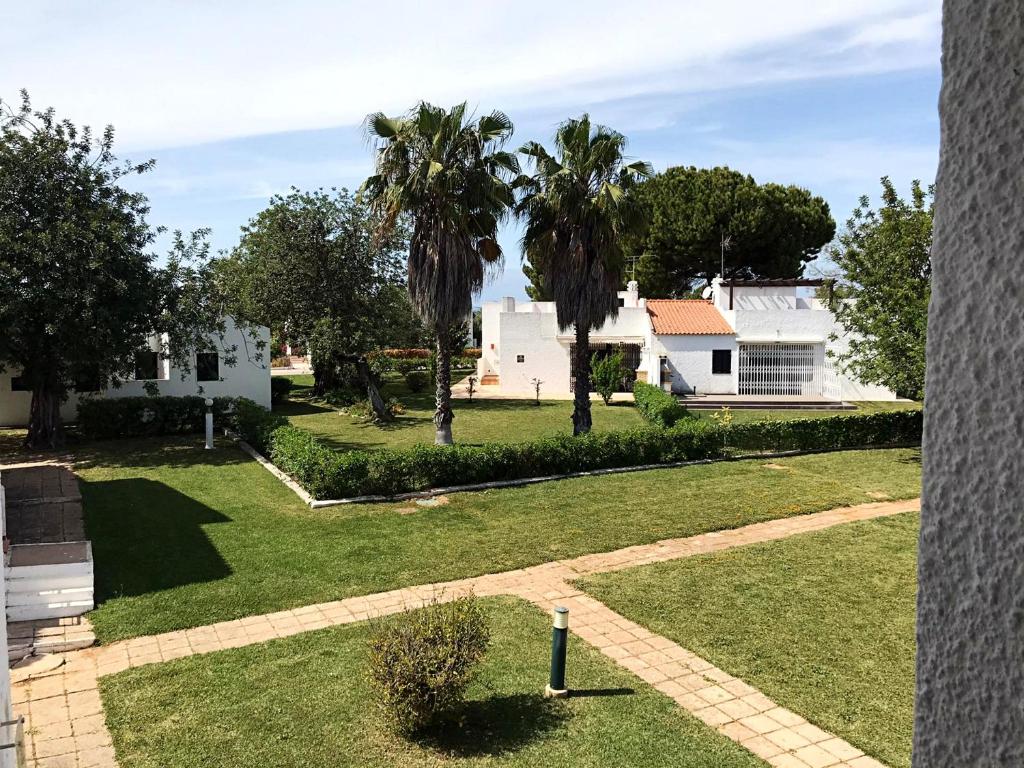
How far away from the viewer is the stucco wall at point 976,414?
0.93 metres

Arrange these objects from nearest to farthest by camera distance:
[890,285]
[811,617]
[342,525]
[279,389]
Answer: [811,617], [342,525], [890,285], [279,389]

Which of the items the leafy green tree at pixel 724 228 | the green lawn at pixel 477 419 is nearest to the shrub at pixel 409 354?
the leafy green tree at pixel 724 228

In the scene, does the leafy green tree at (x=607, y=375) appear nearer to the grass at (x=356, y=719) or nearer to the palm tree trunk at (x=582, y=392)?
the palm tree trunk at (x=582, y=392)

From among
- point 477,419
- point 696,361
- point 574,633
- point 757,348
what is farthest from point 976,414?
point 757,348

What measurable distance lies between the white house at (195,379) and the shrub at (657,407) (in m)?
13.4

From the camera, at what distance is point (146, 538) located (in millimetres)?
12625

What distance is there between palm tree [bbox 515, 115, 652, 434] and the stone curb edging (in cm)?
302

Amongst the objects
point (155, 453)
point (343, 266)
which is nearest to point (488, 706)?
point (155, 453)

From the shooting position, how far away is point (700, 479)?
17.4 m

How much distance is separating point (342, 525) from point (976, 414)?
1324 cm

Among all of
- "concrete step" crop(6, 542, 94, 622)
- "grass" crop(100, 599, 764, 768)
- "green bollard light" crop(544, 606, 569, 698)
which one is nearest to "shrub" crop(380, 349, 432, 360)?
"concrete step" crop(6, 542, 94, 622)

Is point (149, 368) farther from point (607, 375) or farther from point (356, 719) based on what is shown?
point (356, 719)

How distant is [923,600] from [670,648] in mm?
8178

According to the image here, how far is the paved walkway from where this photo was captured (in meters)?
6.68
